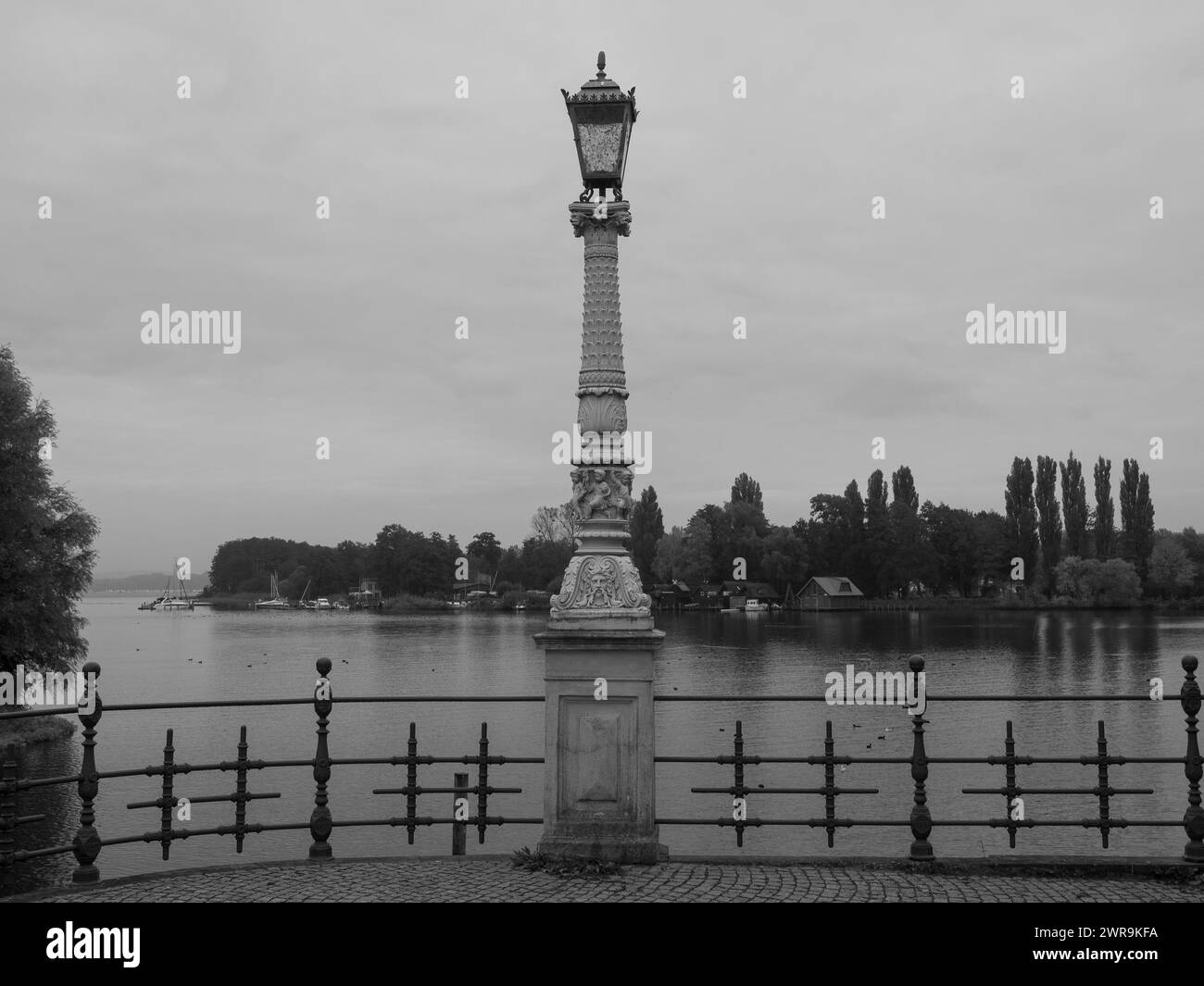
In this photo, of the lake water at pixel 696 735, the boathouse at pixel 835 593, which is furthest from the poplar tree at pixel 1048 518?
the lake water at pixel 696 735

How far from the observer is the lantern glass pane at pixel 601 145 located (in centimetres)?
977

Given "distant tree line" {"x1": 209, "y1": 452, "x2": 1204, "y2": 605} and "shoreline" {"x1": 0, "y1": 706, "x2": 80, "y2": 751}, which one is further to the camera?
"distant tree line" {"x1": 209, "y1": 452, "x2": 1204, "y2": 605}

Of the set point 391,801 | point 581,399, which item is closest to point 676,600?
point 391,801

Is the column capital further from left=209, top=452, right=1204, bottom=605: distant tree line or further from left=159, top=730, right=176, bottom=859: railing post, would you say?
left=209, top=452, right=1204, bottom=605: distant tree line

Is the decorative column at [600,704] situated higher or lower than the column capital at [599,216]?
lower

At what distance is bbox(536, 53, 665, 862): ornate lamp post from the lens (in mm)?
9055

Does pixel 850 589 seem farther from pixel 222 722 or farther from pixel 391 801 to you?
pixel 391 801

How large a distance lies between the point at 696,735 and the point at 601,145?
30.4m

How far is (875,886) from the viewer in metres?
8.41

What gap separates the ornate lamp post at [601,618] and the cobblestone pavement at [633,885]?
1.68 ft
